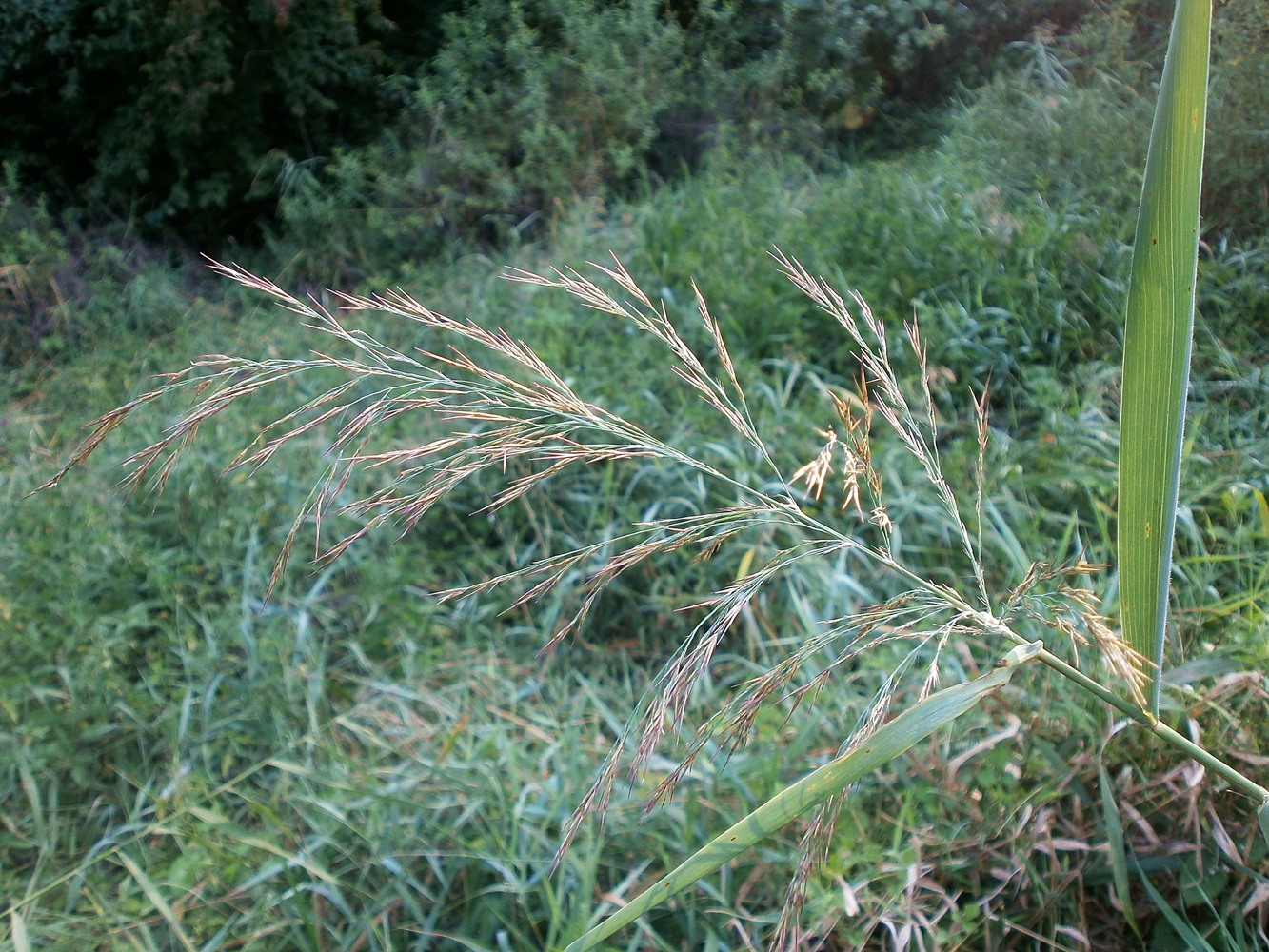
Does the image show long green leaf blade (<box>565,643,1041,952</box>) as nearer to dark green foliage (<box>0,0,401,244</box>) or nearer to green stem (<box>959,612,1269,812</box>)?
green stem (<box>959,612,1269,812</box>)

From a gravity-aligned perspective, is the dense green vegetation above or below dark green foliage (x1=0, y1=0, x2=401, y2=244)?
below

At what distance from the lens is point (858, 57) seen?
556cm

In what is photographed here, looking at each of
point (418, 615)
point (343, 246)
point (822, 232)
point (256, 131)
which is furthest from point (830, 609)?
point (256, 131)

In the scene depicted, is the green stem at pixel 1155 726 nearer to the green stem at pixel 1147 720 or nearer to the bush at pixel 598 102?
the green stem at pixel 1147 720

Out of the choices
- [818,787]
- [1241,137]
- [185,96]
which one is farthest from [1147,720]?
[185,96]

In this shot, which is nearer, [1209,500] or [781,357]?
[1209,500]

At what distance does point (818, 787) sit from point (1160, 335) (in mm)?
586

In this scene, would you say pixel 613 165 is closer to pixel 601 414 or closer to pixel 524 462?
pixel 524 462

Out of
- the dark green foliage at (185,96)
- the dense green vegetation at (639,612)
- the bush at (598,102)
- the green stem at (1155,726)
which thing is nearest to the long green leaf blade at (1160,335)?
the green stem at (1155,726)

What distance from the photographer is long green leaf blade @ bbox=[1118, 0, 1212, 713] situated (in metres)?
0.91

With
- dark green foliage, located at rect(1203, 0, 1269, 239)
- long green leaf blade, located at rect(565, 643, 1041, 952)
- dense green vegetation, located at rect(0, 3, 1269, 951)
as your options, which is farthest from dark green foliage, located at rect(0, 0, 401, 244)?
long green leaf blade, located at rect(565, 643, 1041, 952)

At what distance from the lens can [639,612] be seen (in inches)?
109

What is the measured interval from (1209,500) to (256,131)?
564 centimetres

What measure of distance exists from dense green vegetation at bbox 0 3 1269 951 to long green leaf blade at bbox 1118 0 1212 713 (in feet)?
1.44
